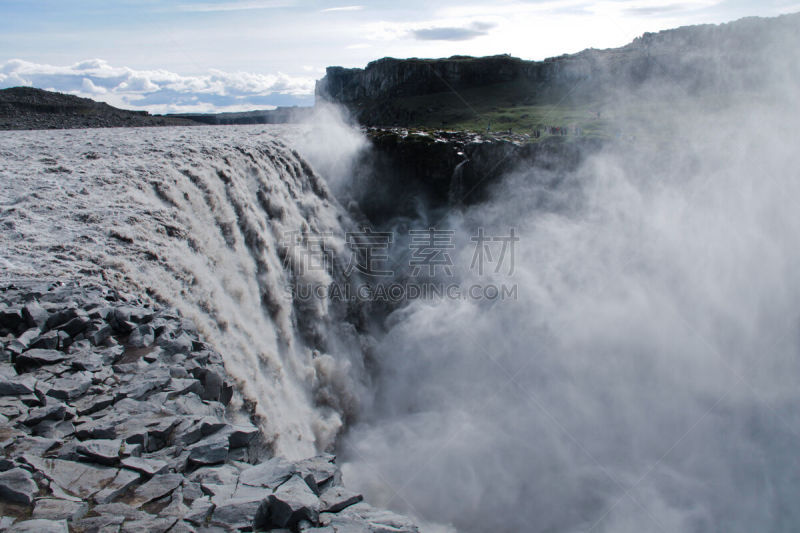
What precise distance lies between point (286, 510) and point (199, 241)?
9.92 metres

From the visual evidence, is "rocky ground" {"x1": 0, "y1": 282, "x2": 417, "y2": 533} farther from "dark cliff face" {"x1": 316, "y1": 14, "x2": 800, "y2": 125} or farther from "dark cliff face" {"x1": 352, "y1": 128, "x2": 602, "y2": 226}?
"dark cliff face" {"x1": 316, "y1": 14, "x2": 800, "y2": 125}

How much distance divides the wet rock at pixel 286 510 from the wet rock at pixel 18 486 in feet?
6.81

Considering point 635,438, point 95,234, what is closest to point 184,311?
point 95,234

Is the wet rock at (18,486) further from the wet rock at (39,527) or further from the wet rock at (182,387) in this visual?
the wet rock at (182,387)

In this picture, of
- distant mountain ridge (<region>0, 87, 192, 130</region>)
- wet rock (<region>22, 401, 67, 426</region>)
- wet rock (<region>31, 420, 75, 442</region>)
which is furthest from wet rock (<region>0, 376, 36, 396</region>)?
distant mountain ridge (<region>0, 87, 192, 130</region>)

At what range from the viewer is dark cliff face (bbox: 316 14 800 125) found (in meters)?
61.4

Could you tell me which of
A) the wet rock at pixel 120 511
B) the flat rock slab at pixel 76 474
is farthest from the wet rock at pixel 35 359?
the wet rock at pixel 120 511

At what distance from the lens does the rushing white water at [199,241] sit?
10898mm

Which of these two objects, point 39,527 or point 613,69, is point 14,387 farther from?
point 613,69

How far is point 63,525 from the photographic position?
4500 mm

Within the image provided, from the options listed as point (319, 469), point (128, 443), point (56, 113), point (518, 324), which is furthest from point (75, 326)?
point (56, 113)

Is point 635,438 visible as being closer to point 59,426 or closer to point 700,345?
point 700,345

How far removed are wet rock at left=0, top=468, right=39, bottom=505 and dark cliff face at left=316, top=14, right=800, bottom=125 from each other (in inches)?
2631

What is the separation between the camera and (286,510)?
507 cm
